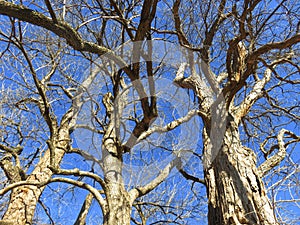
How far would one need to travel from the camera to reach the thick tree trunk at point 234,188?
277 centimetres

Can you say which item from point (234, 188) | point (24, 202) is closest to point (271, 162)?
point (234, 188)

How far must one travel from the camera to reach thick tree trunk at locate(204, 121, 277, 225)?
277cm

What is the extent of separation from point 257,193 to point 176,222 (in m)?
2.26

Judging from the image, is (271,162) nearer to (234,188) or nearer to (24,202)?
(234,188)

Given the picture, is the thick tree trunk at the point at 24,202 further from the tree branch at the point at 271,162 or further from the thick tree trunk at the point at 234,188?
the tree branch at the point at 271,162

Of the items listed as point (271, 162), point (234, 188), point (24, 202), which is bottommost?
point (234, 188)

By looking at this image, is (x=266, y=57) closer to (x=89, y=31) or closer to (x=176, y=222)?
(x=89, y=31)

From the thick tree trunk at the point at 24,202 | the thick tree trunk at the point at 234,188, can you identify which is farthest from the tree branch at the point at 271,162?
the thick tree trunk at the point at 24,202

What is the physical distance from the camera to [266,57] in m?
3.52

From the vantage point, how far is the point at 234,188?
3.02m

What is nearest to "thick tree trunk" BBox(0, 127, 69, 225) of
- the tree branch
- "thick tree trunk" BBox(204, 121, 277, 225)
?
"thick tree trunk" BBox(204, 121, 277, 225)

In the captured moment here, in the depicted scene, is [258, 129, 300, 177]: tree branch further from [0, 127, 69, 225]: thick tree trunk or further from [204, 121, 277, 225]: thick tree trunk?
[0, 127, 69, 225]: thick tree trunk

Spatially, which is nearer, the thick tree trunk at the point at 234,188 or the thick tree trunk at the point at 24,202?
the thick tree trunk at the point at 234,188

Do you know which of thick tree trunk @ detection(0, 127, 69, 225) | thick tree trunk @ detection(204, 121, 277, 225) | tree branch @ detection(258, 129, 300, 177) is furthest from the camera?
thick tree trunk @ detection(0, 127, 69, 225)
